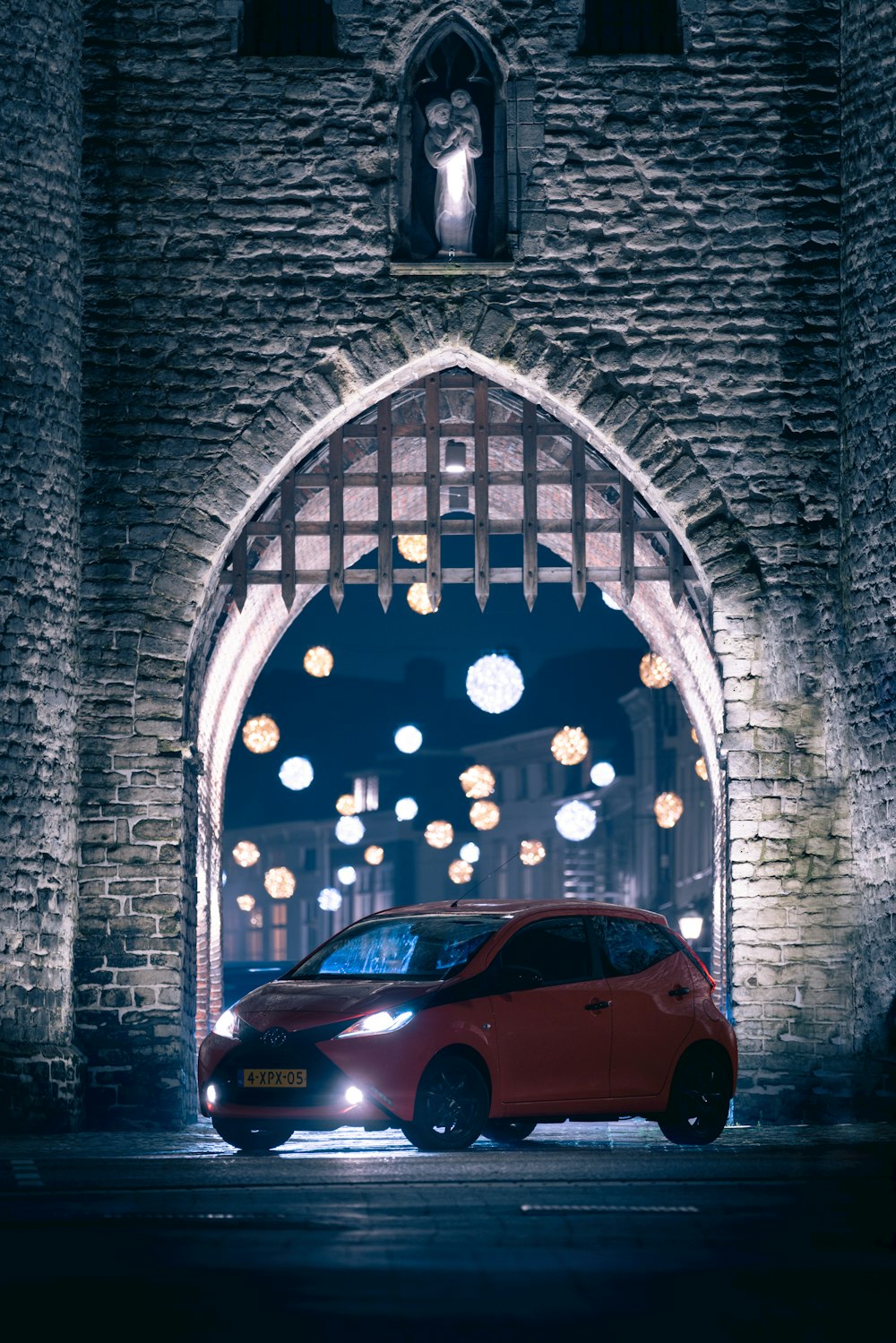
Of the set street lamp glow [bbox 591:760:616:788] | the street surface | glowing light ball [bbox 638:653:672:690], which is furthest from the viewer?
street lamp glow [bbox 591:760:616:788]

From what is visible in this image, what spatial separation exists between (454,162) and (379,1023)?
23.5ft

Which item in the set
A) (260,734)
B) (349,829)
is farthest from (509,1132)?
(349,829)

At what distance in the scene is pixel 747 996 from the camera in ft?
44.7

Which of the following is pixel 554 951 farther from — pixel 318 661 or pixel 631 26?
pixel 318 661

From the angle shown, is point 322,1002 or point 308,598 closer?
point 322,1002

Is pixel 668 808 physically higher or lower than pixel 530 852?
higher

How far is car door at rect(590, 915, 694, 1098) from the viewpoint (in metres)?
10.5

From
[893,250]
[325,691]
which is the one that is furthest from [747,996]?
[325,691]

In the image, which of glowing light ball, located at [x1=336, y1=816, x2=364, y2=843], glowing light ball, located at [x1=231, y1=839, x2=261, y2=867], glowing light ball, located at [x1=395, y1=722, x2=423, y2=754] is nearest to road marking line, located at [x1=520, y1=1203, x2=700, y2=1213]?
glowing light ball, located at [x1=231, y1=839, x2=261, y2=867]

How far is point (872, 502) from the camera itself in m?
13.6

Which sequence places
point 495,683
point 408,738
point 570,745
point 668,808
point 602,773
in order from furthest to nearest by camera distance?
point 408,738 < point 602,773 < point 668,808 < point 570,745 < point 495,683

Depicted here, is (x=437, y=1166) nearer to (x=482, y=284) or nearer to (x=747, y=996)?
(x=747, y=996)

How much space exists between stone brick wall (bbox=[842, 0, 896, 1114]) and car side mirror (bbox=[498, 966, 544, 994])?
376cm

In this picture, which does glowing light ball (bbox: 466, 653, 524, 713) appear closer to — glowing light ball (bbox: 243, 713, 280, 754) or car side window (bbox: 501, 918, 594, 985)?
glowing light ball (bbox: 243, 713, 280, 754)
